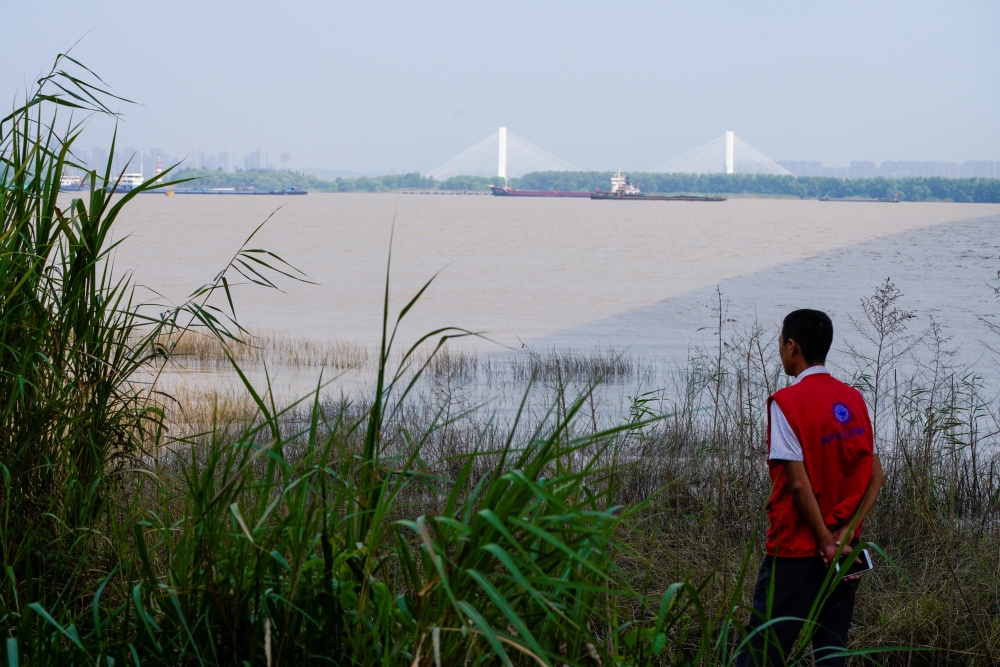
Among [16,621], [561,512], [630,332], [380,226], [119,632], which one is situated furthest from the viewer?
[380,226]

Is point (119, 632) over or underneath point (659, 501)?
over

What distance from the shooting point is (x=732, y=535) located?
507 centimetres

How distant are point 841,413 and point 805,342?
241 millimetres

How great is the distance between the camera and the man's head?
286cm

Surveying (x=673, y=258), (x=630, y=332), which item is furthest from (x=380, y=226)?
(x=630, y=332)

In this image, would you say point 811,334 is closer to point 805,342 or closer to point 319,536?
point 805,342

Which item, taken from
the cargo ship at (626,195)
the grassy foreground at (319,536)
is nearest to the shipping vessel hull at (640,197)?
the cargo ship at (626,195)

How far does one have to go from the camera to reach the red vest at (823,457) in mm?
2730

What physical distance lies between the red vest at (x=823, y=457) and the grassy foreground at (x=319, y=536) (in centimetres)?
11

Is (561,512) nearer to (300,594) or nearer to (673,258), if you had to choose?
(300,594)

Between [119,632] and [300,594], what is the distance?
0.60 m

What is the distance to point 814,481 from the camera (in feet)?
9.05

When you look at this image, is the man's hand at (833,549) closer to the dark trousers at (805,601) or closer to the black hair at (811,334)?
the dark trousers at (805,601)

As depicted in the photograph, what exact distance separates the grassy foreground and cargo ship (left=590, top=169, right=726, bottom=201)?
531ft
